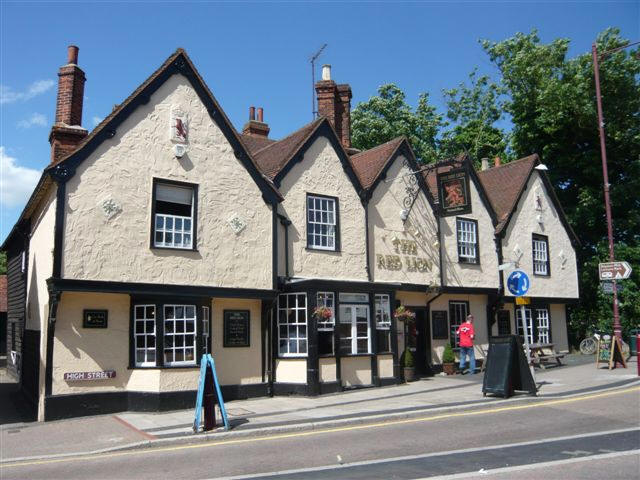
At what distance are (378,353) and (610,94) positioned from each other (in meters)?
18.4

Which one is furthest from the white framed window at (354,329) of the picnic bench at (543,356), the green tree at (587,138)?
the green tree at (587,138)

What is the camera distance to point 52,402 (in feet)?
42.3

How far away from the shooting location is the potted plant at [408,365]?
18109 mm

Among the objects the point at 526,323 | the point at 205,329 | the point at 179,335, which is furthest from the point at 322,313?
the point at 526,323

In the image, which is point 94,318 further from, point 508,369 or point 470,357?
point 470,357

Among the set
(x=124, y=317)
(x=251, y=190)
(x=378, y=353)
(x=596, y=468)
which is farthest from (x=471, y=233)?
Result: (x=596, y=468)

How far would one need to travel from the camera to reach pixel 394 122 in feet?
131

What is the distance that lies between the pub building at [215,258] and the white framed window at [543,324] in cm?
428

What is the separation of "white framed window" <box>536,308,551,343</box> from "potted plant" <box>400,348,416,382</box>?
8.63m

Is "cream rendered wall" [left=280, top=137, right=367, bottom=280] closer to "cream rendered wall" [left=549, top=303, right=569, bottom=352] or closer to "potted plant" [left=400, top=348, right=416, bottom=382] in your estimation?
"potted plant" [left=400, top=348, right=416, bottom=382]

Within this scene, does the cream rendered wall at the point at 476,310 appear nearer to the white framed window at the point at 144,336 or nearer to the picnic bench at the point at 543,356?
the picnic bench at the point at 543,356

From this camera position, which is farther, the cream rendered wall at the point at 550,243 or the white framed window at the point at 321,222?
the cream rendered wall at the point at 550,243

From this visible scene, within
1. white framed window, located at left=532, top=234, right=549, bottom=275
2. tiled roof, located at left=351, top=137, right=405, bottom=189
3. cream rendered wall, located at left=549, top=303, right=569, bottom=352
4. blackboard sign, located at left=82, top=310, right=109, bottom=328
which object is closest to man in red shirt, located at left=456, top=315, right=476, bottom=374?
tiled roof, located at left=351, top=137, right=405, bottom=189

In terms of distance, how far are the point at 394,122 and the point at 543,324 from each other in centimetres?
1942
